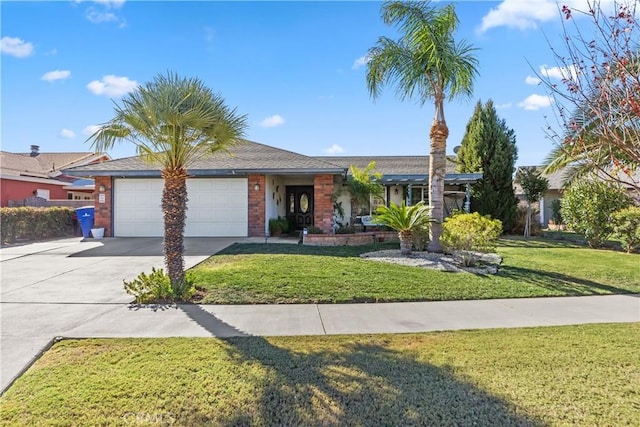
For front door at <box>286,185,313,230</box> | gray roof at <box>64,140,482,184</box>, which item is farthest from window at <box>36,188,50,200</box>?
front door at <box>286,185,313,230</box>

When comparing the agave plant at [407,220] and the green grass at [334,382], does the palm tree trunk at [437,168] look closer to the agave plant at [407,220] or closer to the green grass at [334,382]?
the agave plant at [407,220]

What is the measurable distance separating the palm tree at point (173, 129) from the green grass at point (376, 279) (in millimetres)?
1320

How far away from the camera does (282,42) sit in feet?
36.9

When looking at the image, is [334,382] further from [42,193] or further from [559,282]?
[42,193]

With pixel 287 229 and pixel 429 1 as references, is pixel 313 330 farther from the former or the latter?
pixel 287 229

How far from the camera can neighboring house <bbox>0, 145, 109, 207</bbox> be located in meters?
19.4

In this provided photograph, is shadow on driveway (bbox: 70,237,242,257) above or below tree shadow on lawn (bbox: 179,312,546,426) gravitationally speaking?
above

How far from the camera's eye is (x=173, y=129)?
591 cm

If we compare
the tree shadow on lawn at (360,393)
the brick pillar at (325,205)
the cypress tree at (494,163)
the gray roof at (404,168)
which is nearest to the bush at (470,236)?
the brick pillar at (325,205)

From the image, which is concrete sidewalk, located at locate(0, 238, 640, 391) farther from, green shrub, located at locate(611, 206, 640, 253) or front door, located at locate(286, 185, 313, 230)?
front door, located at locate(286, 185, 313, 230)

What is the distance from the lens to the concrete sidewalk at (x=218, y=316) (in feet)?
14.9

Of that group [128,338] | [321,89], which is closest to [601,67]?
[128,338]

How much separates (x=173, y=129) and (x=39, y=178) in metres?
22.0

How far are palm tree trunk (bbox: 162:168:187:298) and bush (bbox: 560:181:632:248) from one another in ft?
45.8
